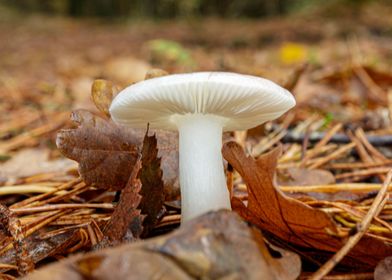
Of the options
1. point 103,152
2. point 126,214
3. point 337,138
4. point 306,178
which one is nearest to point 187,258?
point 126,214

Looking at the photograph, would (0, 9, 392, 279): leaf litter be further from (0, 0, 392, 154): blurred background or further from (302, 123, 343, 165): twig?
(0, 0, 392, 154): blurred background

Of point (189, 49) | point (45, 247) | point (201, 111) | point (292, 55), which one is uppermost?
point (189, 49)

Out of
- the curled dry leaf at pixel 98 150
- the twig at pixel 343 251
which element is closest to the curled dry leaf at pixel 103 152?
the curled dry leaf at pixel 98 150

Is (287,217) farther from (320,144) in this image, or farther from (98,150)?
(320,144)

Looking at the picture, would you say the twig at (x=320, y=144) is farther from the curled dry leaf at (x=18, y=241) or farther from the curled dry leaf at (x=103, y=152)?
the curled dry leaf at (x=18, y=241)

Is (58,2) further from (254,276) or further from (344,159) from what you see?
(254,276)

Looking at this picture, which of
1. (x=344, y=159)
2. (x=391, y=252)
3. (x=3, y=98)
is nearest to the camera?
(x=391, y=252)

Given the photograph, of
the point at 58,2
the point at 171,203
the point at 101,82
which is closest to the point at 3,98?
the point at 101,82
